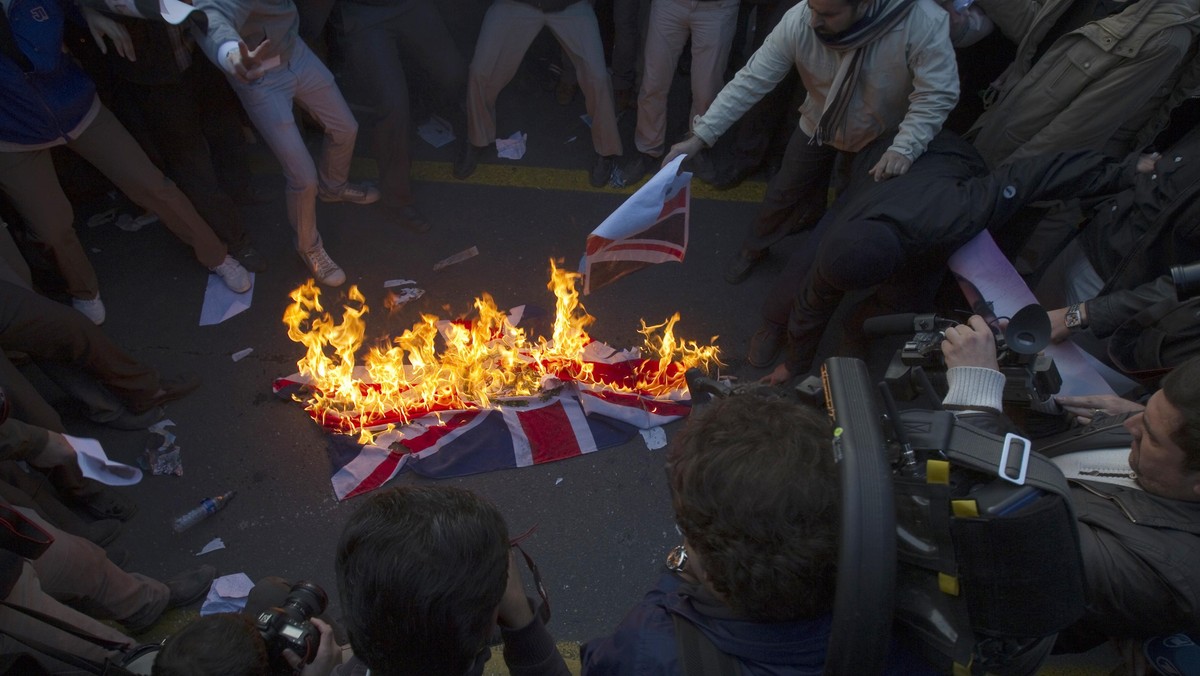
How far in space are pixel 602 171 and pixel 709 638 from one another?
4510mm

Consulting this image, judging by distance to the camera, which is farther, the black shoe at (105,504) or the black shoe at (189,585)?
the black shoe at (105,504)

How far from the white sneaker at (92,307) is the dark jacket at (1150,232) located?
5.58m

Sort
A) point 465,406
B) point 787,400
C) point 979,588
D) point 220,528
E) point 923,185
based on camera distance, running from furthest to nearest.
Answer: point 465,406 < point 220,528 < point 923,185 < point 787,400 < point 979,588

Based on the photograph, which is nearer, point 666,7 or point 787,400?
point 787,400

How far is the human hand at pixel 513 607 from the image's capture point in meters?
2.21

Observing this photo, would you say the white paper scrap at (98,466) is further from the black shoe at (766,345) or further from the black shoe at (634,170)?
the black shoe at (634,170)

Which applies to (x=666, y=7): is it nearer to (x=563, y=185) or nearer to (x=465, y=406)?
(x=563, y=185)

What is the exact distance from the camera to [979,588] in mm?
1473

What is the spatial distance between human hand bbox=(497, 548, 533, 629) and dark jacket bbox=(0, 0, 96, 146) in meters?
3.68

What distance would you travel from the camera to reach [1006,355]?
2.75 metres

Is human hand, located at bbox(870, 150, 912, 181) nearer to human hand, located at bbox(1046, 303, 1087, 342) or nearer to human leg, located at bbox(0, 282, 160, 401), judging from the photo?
human hand, located at bbox(1046, 303, 1087, 342)

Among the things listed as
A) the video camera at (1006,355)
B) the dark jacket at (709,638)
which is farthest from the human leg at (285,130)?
the dark jacket at (709,638)

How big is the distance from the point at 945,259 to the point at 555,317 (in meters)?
2.36

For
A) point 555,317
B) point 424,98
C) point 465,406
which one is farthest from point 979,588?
point 424,98
